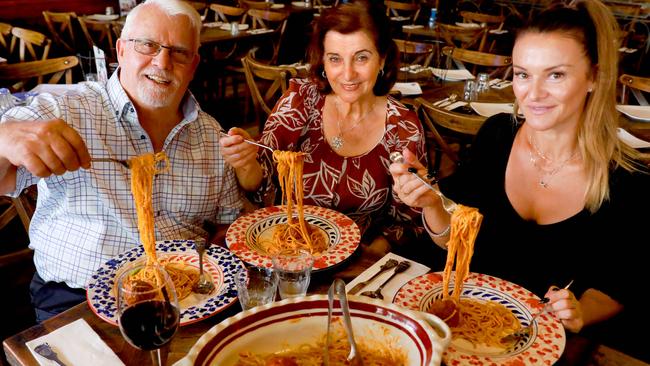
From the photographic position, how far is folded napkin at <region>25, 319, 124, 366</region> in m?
1.45

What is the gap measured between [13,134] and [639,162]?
2.44 meters

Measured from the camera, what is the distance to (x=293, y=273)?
170cm

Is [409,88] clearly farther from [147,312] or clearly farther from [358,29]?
[147,312]

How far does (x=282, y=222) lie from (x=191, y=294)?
63 cm

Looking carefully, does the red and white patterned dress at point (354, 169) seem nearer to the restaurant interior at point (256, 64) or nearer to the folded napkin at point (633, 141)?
the restaurant interior at point (256, 64)

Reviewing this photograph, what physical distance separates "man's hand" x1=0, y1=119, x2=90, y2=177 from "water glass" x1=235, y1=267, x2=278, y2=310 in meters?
0.64

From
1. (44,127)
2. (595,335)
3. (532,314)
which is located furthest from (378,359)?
(44,127)

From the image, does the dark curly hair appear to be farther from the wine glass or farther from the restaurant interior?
the wine glass

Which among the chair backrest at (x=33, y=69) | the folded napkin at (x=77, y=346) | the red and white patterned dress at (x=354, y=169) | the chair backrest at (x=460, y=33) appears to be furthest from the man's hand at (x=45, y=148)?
the chair backrest at (x=460, y=33)

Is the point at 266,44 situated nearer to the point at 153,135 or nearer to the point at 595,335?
the point at 153,135

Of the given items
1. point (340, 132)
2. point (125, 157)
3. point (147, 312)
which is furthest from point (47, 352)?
point (340, 132)

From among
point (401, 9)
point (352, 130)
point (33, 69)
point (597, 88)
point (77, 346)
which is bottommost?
point (77, 346)

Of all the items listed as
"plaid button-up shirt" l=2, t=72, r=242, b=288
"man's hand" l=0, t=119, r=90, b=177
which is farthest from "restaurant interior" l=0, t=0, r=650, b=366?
"man's hand" l=0, t=119, r=90, b=177

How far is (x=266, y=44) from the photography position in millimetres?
10094
